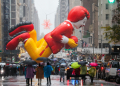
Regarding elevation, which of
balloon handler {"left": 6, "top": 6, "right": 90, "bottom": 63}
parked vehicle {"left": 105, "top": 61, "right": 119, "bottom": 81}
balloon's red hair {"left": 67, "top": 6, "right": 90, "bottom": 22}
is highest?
balloon's red hair {"left": 67, "top": 6, "right": 90, "bottom": 22}

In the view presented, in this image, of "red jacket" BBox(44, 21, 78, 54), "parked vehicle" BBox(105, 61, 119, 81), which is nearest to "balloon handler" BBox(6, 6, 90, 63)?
"red jacket" BBox(44, 21, 78, 54)

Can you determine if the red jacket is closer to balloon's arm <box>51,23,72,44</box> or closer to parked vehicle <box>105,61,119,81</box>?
balloon's arm <box>51,23,72,44</box>

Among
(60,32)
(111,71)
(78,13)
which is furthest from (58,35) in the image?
(111,71)

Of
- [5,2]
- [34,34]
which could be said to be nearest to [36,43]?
[34,34]

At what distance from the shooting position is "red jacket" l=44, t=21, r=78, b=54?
15.8 m

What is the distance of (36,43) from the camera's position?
1711 centimetres

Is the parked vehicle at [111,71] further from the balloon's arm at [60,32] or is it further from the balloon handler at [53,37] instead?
the balloon's arm at [60,32]

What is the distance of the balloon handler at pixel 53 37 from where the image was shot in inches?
628

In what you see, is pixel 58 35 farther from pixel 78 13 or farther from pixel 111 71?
pixel 111 71

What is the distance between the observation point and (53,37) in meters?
16.0

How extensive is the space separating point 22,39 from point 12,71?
15923 mm

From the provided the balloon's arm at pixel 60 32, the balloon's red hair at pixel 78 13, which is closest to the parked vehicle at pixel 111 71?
the balloon's red hair at pixel 78 13

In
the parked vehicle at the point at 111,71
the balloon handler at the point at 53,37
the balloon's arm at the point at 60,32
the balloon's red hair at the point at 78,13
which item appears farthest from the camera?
the parked vehicle at the point at 111,71

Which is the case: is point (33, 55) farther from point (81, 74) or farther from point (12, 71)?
point (12, 71)
